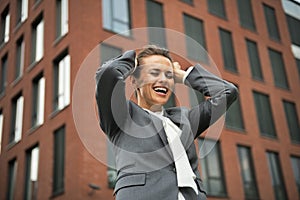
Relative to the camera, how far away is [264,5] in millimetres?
24328

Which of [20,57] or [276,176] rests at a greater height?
[20,57]

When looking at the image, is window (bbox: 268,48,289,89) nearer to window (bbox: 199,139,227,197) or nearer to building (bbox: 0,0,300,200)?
building (bbox: 0,0,300,200)

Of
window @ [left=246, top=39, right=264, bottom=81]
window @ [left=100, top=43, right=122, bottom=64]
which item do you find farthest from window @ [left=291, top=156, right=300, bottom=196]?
window @ [left=100, top=43, right=122, bottom=64]

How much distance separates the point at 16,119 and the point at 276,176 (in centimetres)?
1198

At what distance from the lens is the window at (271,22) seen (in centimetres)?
2391

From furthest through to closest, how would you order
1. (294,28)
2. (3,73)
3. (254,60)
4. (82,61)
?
1. (294,28)
2. (3,73)
3. (254,60)
4. (82,61)

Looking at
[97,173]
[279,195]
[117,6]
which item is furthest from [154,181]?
[279,195]

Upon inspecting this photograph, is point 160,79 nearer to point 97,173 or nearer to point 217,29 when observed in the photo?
point 97,173

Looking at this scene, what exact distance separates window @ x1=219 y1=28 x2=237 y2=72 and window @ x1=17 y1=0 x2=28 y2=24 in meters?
9.36

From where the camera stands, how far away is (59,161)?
1538 centimetres

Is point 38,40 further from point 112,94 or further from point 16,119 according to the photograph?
point 112,94

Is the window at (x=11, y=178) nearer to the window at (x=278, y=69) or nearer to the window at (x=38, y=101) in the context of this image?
the window at (x=38, y=101)

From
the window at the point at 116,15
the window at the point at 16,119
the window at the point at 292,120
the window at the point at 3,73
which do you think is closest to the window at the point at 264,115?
the window at the point at 292,120

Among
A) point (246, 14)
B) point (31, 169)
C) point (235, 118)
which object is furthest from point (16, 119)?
point (246, 14)
